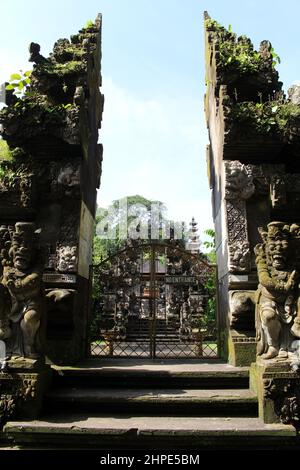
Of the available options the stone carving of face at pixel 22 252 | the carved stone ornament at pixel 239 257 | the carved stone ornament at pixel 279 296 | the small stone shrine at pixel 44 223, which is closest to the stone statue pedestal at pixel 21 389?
the small stone shrine at pixel 44 223

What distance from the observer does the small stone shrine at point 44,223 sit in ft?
14.5

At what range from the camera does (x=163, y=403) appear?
4.31m

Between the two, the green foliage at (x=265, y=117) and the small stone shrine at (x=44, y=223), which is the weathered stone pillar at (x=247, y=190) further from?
the small stone shrine at (x=44, y=223)

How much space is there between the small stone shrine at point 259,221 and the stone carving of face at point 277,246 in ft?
0.04

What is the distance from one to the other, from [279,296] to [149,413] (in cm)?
209

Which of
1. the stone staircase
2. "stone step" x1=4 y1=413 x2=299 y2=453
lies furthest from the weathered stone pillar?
"stone step" x1=4 y1=413 x2=299 y2=453

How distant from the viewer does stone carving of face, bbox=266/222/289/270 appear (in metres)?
4.55

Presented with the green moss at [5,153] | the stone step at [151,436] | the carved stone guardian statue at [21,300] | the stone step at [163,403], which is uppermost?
the green moss at [5,153]

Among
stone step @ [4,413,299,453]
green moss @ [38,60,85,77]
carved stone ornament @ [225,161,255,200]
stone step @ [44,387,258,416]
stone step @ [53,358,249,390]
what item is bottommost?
stone step @ [4,413,299,453]

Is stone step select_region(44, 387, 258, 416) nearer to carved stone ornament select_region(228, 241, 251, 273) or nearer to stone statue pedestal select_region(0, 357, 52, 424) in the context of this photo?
stone statue pedestal select_region(0, 357, 52, 424)

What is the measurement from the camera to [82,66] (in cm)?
698

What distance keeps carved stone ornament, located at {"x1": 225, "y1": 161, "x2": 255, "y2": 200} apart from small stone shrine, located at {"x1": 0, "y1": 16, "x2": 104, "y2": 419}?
2.45m

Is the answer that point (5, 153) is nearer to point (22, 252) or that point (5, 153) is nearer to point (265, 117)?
point (22, 252)

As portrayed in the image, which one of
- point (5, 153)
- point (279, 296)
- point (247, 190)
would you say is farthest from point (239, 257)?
point (5, 153)
